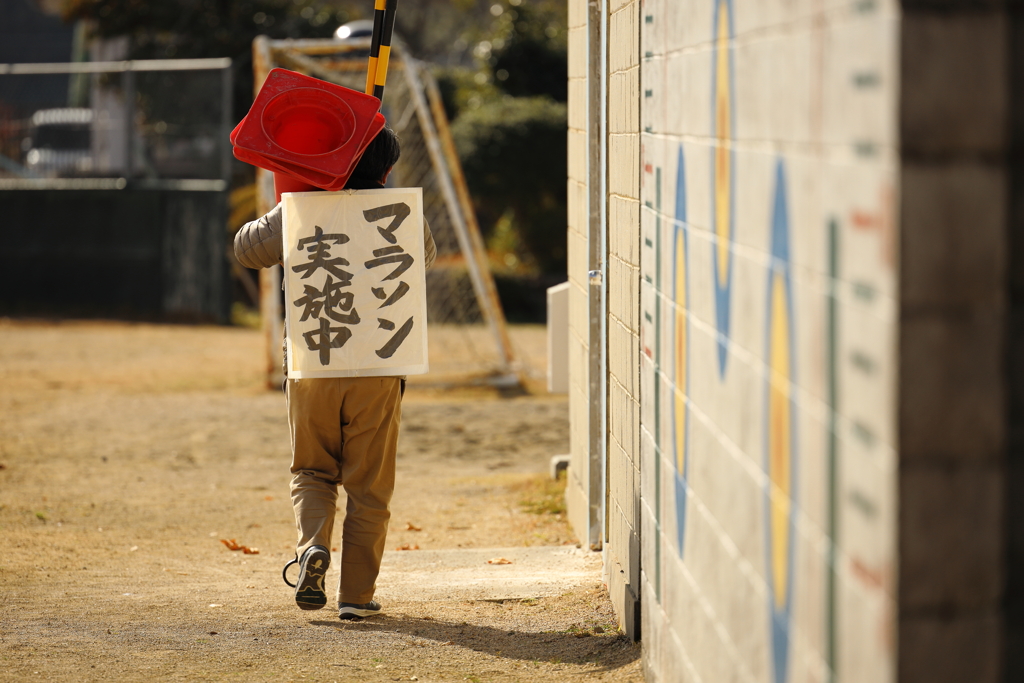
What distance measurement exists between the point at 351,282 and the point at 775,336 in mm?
2282

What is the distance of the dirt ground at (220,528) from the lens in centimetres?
361

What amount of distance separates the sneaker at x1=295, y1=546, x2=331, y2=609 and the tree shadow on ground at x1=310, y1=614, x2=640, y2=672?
17cm

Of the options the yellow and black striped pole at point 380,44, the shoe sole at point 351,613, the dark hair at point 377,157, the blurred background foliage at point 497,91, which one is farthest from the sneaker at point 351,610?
the blurred background foliage at point 497,91

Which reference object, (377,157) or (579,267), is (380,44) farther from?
(579,267)

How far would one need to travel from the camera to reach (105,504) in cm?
638

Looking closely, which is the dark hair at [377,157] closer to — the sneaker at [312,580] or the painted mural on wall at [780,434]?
the sneaker at [312,580]

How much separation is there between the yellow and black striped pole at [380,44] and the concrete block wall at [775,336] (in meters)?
1.56

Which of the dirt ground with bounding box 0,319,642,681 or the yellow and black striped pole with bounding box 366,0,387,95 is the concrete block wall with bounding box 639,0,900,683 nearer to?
the dirt ground with bounding box 0,319,642,681

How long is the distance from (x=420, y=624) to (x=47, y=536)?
2.41 meters

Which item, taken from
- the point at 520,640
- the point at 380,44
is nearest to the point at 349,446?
the point at 520,640

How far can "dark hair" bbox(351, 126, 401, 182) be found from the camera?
3.96 m

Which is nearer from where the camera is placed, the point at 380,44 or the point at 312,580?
the point at 312,580

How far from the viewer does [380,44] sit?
428 cm

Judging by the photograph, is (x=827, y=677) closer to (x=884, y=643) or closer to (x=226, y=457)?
(x=884, y=643)
